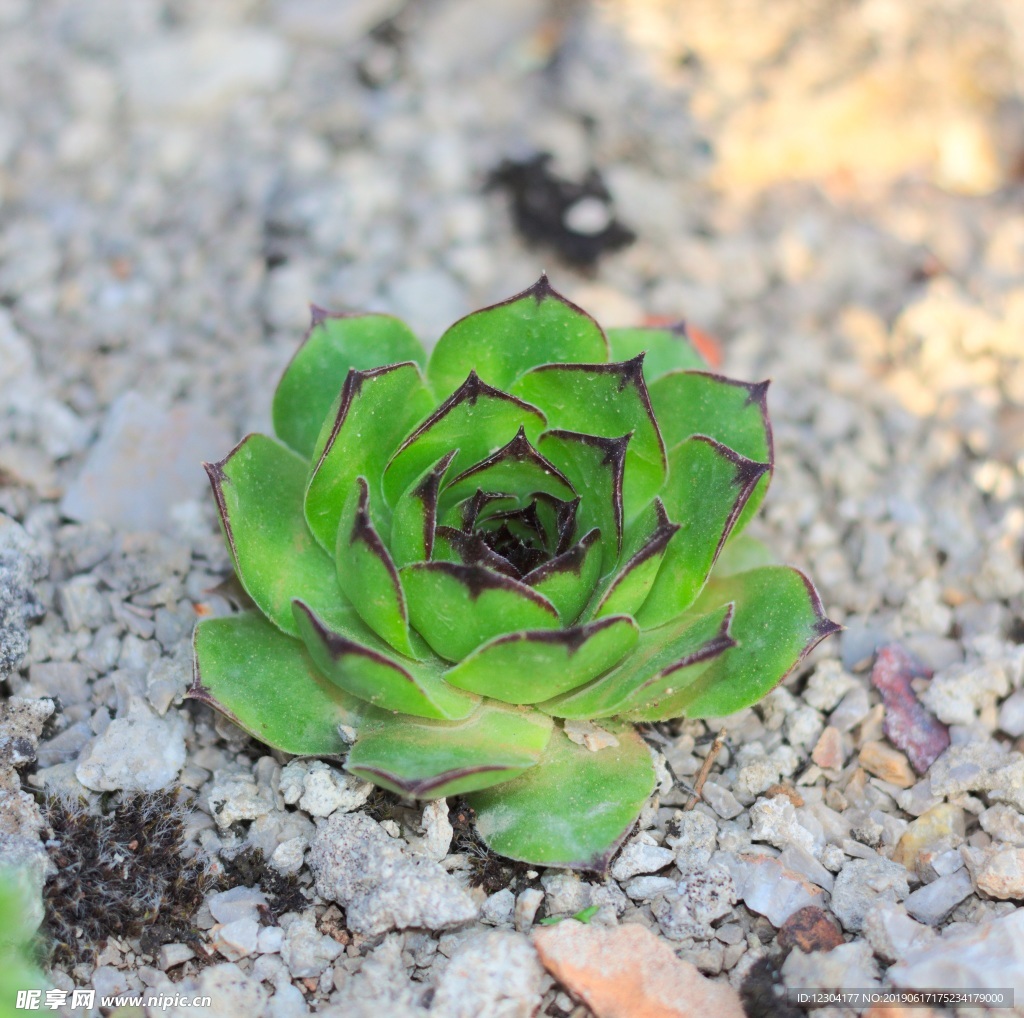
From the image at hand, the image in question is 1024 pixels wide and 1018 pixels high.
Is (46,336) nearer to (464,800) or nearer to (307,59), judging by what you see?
(307,59)

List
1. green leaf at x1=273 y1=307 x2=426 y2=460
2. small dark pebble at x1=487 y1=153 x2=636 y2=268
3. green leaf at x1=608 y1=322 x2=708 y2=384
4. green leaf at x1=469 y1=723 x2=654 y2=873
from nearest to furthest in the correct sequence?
green leaf at x1=469 y1=723 x2=654 y2=873
green leaf at x1=273 y1=307 x2=426 y2=460
green leaf at x1=608 y1=322 x2=708 y2=384
small dark pebble at x1=487 y1=153 x2=636 y2=268

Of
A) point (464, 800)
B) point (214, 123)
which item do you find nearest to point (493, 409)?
point (464, 800)

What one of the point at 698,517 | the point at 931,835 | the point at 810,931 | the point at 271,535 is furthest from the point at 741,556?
the point at 271,535

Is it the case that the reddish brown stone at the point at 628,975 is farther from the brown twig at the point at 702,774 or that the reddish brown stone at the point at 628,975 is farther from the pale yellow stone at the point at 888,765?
the pale yellow stone at the point at 888,765

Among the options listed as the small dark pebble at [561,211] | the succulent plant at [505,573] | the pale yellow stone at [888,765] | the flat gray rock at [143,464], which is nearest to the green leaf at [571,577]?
the succulent plant at [505,573]

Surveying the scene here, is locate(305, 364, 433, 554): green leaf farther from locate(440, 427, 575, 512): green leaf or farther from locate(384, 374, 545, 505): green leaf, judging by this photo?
locate(440, 427, 575, 512): green leaf

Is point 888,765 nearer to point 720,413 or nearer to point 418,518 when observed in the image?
point 720,413

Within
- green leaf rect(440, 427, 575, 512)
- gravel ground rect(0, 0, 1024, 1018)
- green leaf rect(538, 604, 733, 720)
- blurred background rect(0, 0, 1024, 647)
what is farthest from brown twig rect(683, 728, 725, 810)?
green leaf rect(440, 427, 575, 512)

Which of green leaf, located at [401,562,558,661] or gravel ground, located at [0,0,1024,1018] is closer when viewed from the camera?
green leaf, located at [401,562,558,661]
